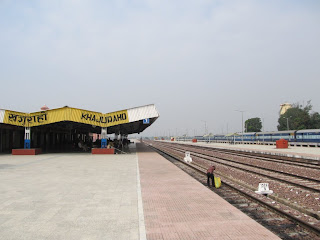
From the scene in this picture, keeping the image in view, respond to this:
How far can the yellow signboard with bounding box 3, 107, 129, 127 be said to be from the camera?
26.8 m

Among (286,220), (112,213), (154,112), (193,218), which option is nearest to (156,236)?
(193,218)

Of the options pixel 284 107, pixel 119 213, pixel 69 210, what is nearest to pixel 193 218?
pixel 119 213

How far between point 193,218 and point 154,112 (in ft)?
73.0

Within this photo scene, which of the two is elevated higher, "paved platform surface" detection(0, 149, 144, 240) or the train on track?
the train on track

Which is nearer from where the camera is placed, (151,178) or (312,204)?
(312,204)

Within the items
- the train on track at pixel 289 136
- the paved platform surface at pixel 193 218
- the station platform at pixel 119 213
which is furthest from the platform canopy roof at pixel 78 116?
the train on track at pixel 289 136

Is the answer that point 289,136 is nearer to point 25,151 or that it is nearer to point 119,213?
point 25,151

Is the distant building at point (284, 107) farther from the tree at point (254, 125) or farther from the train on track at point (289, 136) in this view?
the train on track at point (289, 136)

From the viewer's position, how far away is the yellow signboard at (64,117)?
26.8 meters

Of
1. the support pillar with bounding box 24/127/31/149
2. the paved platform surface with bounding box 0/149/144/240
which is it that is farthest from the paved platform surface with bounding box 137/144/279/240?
the support pillar with bounding box 24/127/31/149

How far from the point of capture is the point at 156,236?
16.7 feet

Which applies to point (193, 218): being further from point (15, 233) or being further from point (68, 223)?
point (15, 233)

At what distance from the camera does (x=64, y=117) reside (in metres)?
26.8

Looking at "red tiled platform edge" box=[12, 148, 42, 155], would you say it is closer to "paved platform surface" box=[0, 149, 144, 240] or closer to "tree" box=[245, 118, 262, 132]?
"paved platform surface" box=[0, 149, 144, 240]
